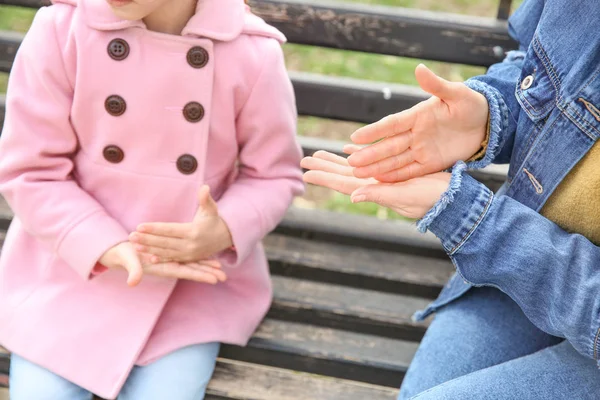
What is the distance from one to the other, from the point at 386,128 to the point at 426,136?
0.11m

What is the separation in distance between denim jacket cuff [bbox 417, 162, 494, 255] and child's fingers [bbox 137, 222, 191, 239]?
0.56 m

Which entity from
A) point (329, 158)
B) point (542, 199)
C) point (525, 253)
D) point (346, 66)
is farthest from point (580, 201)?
point (346, 66)

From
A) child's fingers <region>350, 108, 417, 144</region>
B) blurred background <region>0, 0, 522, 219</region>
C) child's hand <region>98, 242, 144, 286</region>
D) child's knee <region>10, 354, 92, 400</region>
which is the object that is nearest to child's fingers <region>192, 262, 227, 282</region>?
child's hand <region>98, 242, 144, 286</region>

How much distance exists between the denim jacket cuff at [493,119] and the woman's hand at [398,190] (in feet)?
0.43

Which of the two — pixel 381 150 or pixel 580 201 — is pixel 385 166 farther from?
pixel 580 201

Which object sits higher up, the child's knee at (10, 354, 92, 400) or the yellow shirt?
the yellow shirt

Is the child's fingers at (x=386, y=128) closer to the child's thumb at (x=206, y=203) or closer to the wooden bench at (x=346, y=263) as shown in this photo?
the child's thumb at (x=206, y=203)

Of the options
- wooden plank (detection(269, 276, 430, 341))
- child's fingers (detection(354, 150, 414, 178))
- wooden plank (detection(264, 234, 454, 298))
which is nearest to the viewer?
child's fingers (detection(354, 150, 414, 178))

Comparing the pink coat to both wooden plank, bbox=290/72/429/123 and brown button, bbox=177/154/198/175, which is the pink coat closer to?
brown button, bbox=177/154/198/175

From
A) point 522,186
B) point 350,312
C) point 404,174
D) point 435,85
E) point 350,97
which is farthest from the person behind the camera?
point 350,97

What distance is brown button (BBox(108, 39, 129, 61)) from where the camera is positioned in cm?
178

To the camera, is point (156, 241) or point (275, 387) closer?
point (156, 241)

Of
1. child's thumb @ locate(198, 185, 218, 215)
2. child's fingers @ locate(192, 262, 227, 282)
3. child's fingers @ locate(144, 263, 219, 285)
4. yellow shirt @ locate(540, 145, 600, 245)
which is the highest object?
yellow shirt @ locate(540, 145, 600, 245)

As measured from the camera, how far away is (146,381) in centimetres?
188
